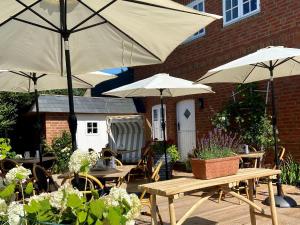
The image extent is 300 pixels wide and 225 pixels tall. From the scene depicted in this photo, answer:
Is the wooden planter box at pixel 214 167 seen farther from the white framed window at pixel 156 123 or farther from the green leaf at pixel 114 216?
the white framed window at pixel 156 123

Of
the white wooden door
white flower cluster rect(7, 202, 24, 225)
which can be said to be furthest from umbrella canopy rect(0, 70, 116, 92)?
white flower cluster rect(7, 202, 24, 225)

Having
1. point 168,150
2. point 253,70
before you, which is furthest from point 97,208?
point 168,150

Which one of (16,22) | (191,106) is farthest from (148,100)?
(16,22)

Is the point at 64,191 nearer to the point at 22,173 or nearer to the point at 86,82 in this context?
the point at 22,173

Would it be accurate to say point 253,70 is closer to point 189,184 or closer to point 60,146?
point 189,184

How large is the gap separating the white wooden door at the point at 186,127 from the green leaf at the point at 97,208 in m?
9.75

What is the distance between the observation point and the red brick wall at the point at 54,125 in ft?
40.9

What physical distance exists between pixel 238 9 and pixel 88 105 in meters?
6.36

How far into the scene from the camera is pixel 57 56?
4824 millimetres

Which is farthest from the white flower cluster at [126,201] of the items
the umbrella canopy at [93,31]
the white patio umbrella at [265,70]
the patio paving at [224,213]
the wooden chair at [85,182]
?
the white patio umbrella at [265,70]

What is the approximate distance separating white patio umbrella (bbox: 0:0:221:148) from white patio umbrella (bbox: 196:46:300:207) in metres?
1.91

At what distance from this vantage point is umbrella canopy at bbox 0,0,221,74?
350 cm

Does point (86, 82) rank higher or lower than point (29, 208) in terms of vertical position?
higher

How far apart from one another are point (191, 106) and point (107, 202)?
9.93 metres
